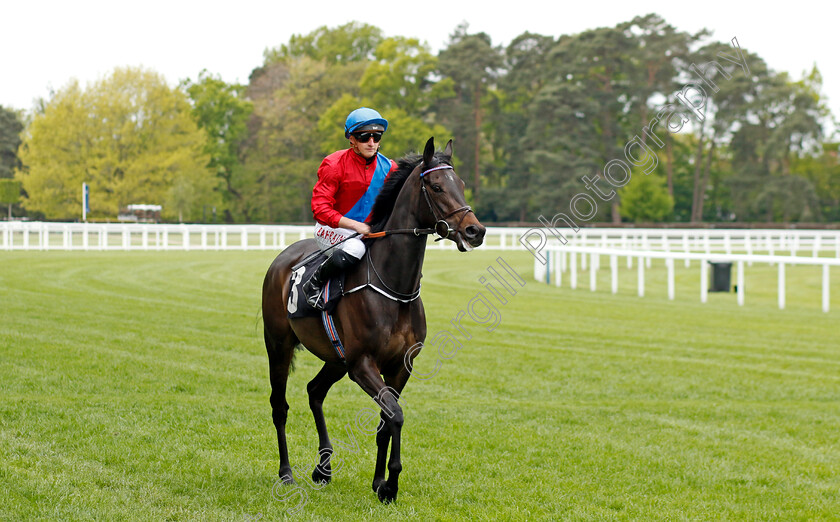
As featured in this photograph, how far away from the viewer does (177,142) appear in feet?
160

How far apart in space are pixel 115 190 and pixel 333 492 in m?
45.5

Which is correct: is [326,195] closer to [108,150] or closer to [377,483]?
[377,483]

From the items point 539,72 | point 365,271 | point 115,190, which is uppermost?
point 539,72

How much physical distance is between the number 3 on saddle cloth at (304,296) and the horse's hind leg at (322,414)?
38cm

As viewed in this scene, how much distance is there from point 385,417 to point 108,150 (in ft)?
153

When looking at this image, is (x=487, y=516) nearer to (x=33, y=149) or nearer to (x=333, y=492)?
(x=333, y=492)

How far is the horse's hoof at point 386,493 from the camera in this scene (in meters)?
4.32

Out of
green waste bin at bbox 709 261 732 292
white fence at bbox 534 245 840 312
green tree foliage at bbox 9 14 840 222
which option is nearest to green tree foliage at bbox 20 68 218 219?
green tree foliage at bbox 9 14 840 222

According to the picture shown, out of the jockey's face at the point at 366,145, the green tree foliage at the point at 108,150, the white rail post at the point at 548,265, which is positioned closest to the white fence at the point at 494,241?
the white rail post at the point at 548,265

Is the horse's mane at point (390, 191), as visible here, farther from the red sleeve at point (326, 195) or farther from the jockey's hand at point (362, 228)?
the red sleeve at point (326, 195)

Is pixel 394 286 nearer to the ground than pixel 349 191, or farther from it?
nearer to the ground

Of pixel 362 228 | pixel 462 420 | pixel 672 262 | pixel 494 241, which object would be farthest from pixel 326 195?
pixel 494 241

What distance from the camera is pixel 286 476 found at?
4.70 meters

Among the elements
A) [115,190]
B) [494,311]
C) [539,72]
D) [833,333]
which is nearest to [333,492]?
[494,311]
